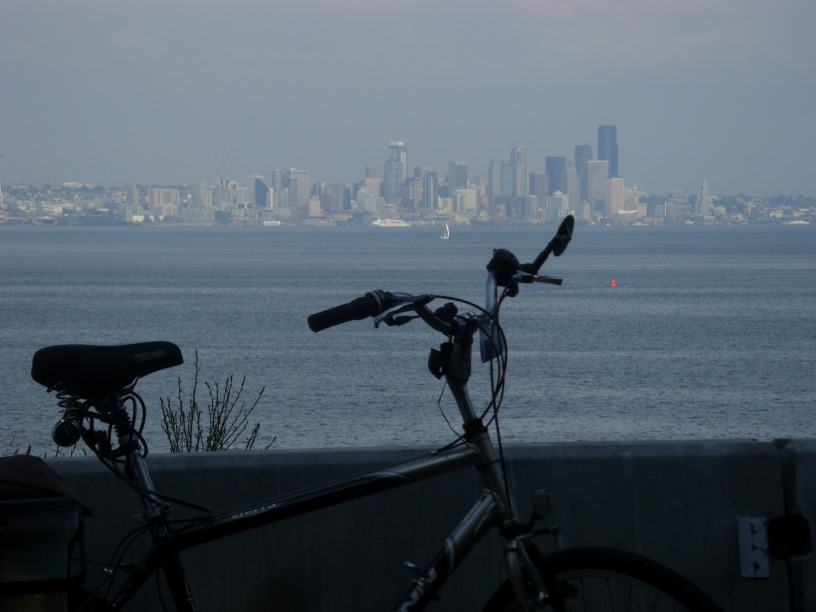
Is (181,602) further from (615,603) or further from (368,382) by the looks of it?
(368,382)

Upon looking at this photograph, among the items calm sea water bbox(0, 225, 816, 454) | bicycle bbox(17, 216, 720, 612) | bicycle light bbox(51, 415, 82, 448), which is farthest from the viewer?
calm sea water bbox(0, 225, 816, 454)

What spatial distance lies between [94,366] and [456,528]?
1186mm

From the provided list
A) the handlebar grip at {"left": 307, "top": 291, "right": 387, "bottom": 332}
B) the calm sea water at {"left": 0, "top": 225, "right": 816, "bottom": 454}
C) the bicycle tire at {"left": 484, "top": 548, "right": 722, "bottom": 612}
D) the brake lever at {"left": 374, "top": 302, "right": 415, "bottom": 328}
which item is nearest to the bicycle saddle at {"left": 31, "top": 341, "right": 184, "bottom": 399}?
the handlebar grip at {"left": 307, "top": 291, "right": 387, "bottom": 332}

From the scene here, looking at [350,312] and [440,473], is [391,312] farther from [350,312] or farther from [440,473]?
[440,473]

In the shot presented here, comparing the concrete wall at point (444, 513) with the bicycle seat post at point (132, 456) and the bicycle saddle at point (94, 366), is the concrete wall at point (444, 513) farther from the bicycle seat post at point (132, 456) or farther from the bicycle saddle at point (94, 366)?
the bicycle saddle at point (94, 366)

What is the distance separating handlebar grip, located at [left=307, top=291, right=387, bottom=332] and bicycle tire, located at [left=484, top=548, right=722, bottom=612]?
2.77 ft

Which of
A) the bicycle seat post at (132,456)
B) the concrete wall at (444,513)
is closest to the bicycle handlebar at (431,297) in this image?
the bicycle seat post at (132,456)

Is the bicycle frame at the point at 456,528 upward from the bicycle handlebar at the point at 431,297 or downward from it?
downward

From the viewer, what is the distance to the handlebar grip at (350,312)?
309cm

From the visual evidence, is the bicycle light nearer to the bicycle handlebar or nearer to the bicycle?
the bicycle

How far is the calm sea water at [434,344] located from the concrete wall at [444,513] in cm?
95

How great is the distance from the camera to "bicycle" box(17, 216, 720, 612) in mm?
3197

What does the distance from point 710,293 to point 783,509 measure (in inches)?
3112

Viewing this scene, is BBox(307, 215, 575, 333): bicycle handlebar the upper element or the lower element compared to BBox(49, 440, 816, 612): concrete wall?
upper
